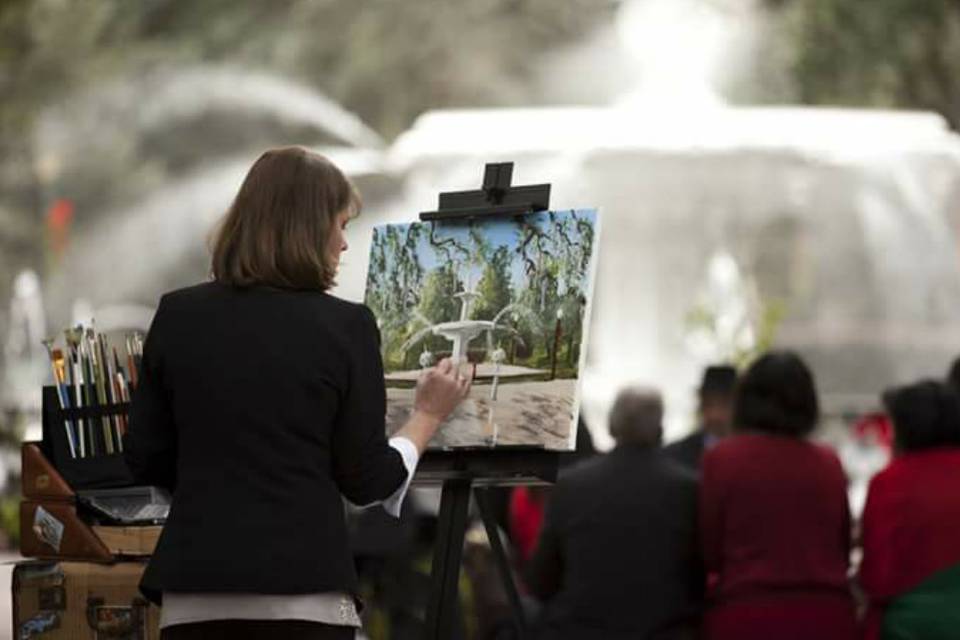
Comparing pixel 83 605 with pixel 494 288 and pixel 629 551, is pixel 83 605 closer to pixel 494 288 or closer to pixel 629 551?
pixel 494 288

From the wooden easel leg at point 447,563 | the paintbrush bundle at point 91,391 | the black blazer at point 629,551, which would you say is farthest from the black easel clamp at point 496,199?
the black blazer at point 629,551

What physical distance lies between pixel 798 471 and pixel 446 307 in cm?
173

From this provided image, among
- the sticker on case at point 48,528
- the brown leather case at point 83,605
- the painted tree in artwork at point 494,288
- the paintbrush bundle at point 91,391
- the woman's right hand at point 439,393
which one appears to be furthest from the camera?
the painted tree in artwork at point 494,288

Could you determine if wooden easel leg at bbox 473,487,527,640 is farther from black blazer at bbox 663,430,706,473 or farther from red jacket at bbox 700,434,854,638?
black blazer at bbox 663,430,706,473

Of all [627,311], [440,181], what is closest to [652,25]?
[627,311]

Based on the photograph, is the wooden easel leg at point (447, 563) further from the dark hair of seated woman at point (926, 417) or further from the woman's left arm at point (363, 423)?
the dark hair of seated woman at point (926, 417)

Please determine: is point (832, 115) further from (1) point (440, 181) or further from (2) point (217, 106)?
(2) point (217, 106)

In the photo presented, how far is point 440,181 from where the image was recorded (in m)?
19.1

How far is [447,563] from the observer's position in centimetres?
576

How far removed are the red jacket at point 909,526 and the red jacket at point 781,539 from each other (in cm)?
14

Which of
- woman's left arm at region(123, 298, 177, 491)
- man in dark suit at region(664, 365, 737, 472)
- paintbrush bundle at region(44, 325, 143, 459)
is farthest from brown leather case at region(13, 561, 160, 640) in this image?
man in dark suit at region(664, 365, 737, 472)

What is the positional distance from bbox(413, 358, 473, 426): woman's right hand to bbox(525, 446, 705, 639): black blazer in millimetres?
2144

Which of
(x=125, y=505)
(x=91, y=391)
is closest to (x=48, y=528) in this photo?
(x=125, y=505)

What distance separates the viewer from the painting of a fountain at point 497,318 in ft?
18.9
